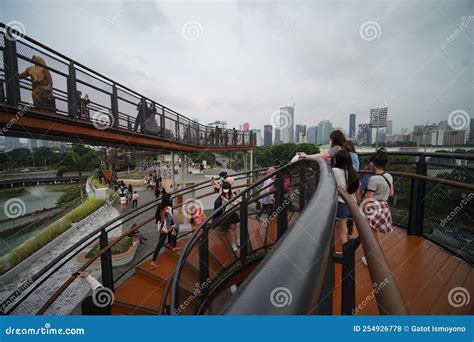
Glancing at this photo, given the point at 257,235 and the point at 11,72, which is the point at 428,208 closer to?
the point at 257,235

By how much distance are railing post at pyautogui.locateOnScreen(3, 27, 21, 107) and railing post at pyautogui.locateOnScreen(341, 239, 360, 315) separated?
494 centimetres

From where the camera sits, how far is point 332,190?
896mm

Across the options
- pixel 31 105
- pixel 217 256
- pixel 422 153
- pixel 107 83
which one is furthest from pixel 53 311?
pixel 422 153

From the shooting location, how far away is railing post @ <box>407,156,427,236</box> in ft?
9.29

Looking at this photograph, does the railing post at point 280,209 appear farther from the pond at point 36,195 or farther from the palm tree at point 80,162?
the pond at point 36,195

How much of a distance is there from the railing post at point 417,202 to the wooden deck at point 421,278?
22cm

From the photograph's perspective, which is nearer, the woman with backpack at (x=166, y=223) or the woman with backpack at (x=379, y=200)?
the woman with backpack at (x=379, y=200)

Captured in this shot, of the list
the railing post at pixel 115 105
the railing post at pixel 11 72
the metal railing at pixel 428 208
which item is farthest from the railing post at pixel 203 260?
the railing post at pixel 115 105

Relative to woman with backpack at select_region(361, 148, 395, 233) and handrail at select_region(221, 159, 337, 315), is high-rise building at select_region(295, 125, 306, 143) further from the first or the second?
handrail at select_region(221, 159, 337, 315)

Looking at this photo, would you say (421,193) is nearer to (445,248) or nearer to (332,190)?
(445,248)

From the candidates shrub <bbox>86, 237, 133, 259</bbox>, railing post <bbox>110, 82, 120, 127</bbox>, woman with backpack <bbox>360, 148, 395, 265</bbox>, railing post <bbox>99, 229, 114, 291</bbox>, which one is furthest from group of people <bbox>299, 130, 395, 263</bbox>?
shrub <bbox>86, 237, 133, 259</bbox>

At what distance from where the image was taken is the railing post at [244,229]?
2631mm

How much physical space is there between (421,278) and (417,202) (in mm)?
1282

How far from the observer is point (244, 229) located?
2746 millimetres
